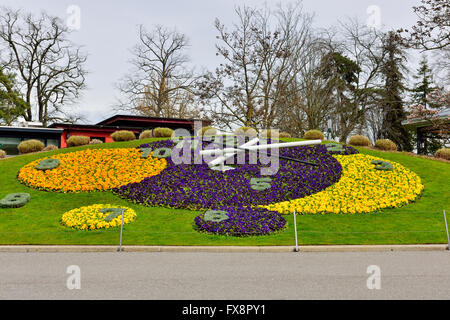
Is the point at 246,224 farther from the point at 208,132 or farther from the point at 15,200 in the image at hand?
the point at 208,132

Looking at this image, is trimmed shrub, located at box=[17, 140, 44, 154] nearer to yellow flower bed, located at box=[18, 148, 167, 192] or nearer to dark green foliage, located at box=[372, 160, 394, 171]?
yellow flower bed, located at box=[18, 148, 167, 192]

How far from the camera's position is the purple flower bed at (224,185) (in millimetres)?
17281

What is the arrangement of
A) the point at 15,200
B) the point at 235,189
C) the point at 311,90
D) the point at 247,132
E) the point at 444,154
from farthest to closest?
the point at 311,90 < the point at 247,132 < the point at 444,154 < the point at 235,189 < the point at 15,200

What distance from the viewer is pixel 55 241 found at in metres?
12.4

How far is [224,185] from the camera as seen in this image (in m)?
19.0

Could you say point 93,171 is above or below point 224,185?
above

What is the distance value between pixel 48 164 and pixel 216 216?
12834mm

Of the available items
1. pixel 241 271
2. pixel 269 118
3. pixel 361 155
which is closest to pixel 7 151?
pixel 269 118

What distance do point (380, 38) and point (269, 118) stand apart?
15.4m

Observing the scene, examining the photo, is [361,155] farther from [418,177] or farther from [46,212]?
[46,212]

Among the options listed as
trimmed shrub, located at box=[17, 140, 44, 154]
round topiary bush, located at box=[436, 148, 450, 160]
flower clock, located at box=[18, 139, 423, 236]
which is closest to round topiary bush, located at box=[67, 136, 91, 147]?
trimmed shrub, located at box=[17, 140, 44, 154]

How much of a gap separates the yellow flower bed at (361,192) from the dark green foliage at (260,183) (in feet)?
6.34

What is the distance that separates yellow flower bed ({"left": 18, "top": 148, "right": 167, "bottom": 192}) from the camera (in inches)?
771

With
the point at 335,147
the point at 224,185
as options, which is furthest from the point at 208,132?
the point at 224,185
